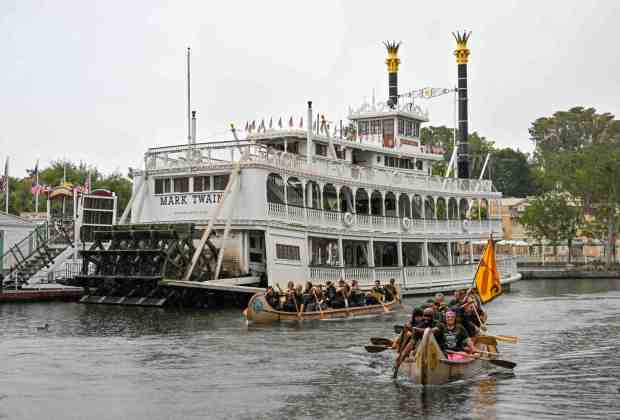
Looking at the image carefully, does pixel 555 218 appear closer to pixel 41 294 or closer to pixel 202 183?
pixel 202 183

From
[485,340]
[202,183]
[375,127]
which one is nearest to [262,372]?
[485,340]

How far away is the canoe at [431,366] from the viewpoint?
63.6 feet

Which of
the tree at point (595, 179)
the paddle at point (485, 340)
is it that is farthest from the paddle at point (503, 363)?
the tree at point (595, 179)

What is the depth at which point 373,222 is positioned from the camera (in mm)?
44625

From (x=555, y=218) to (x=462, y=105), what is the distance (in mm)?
26758

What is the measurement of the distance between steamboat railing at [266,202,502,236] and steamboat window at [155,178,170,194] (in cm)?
502

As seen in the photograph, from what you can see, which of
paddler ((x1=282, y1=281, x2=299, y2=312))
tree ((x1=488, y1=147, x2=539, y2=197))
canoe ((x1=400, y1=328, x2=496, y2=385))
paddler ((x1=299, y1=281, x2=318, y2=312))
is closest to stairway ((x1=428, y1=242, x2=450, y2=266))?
paddler ((x1=299, y1=281, x2=318, y2=312))

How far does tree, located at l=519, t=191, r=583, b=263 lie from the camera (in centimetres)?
8081

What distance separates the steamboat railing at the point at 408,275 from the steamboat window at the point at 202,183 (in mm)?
5516

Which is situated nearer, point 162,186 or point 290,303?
point 290,303

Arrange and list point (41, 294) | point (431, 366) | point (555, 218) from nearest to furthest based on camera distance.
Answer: point (431, 366) → point (41, 294) → point (555, 218)

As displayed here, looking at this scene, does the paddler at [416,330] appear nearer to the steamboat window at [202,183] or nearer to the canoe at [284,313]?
the canoe at [284,313]

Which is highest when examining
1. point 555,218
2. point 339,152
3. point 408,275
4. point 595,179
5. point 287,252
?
point 595,179

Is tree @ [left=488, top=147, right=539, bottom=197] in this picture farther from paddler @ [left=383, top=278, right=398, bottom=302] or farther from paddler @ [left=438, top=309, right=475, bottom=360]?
paddler @ [left=438, top=309, right=475, bottom=360]
